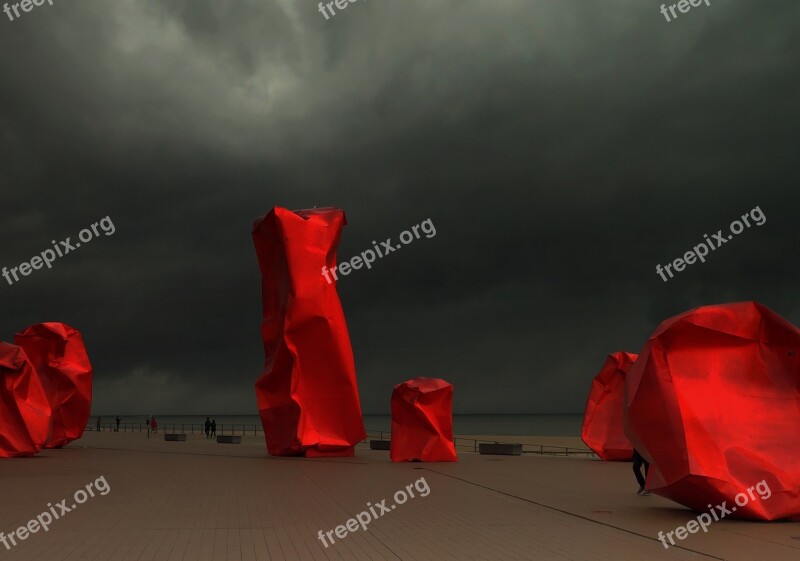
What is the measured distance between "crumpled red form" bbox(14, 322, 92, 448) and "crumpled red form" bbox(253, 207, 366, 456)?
31.4 ft

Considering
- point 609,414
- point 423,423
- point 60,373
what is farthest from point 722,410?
point 60,373

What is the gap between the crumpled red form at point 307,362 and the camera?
2609 cm

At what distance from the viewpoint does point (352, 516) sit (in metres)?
12.6

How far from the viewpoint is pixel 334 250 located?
2808 cm

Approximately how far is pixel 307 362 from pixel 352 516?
45.8ft

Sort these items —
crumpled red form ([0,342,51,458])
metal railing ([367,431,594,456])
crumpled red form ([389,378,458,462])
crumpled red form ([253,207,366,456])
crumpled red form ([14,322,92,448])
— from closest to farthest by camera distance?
crumpled red form ([389,378,458,462])
crumpled red form ([0,342,51,458])
crumpled red form ([253,207,366,456])
crumpled red form ([14,322,92,448])
metal railing ([367,431,594,456])

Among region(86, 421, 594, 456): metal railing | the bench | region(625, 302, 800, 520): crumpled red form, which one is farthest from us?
region(86, 421, 594, 456): metal railing

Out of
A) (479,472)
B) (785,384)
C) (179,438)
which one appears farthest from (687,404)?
(179,438)

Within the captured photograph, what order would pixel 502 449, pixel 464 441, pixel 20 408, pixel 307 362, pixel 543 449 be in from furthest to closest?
pixel 464 441 → pixel 543 449 → pixel 502 449 → pixel 307 362 → pixel 20 408

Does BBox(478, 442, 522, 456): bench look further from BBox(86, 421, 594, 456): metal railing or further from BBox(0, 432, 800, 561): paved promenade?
BBox(0, 432, 800, 561): paved promenade

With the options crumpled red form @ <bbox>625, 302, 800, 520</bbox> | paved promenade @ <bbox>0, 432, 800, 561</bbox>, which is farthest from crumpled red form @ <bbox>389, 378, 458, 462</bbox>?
crumpled red form @ <bbox>625, 302, 800, 520</bbox>

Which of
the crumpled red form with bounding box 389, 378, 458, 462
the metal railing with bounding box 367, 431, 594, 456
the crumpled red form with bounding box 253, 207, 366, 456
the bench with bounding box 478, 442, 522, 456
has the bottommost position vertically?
the metal railing with bounding box 367, 431, 594, 456

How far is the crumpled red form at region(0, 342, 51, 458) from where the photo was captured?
2562cm

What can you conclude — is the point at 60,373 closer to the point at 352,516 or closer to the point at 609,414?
the point at 609,414
